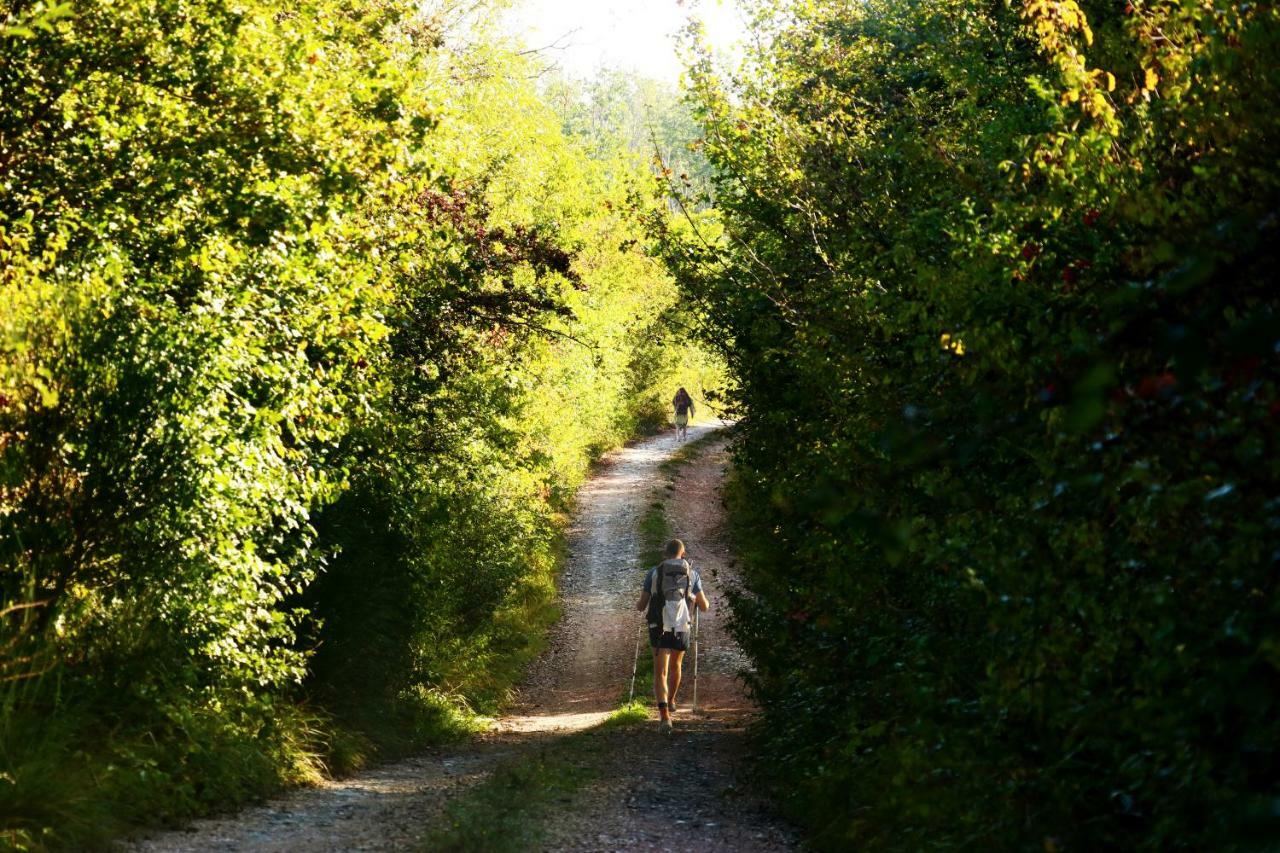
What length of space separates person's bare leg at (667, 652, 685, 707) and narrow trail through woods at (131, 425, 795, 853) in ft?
1.28

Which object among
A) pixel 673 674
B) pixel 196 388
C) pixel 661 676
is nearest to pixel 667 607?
pixel 661 676

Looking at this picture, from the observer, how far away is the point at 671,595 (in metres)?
13.9

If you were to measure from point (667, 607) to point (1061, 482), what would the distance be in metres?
10.2

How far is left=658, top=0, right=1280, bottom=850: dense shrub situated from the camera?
3.35 meters

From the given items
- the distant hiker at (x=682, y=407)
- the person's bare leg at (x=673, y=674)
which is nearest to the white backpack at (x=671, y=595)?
the person's bare leg at (x=673, y=674)

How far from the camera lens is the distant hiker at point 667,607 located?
13.9m

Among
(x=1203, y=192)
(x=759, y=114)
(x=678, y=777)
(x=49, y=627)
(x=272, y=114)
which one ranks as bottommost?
(x=678, y=777)

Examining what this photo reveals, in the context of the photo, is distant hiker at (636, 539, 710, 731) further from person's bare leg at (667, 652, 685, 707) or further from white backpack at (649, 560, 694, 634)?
person's bare leg at (667, 652, 685, 707)

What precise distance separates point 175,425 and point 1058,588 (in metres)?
6.22

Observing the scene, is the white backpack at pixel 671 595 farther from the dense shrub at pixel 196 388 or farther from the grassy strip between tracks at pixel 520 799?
the dense shrub at pixel 196 388

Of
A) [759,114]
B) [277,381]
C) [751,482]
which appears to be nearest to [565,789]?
[277,381]

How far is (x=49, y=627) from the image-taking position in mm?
8234

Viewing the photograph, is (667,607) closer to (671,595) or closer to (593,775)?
(671,595)

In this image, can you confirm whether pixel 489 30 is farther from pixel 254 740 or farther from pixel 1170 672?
pixel 1170 672
